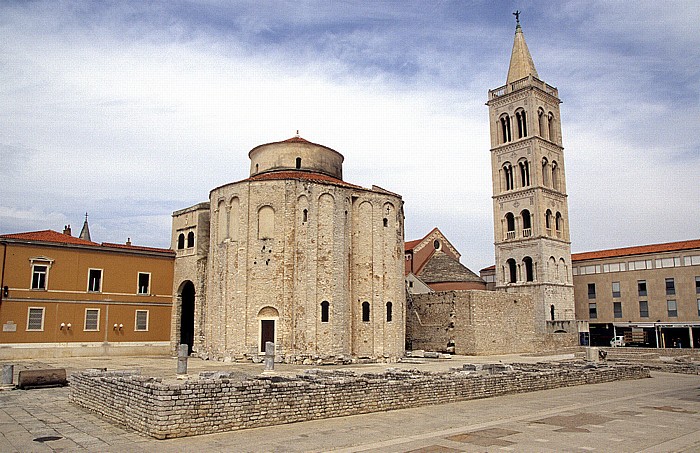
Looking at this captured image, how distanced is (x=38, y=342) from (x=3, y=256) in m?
5.04

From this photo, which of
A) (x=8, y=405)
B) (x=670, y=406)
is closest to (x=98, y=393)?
(x=8, y=405)

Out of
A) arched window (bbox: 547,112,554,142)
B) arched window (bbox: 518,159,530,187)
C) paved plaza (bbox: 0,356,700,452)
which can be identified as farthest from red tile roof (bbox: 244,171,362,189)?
arched window (bbox: 547,112,554,142)

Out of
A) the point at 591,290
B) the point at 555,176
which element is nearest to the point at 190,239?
the point at 555,176

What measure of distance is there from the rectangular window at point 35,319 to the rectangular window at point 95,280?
2.89 m

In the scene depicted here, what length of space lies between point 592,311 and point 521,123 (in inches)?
785

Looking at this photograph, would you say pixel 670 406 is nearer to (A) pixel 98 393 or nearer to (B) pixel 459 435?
(B) pixel 459 435

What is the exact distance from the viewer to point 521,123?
173 feet

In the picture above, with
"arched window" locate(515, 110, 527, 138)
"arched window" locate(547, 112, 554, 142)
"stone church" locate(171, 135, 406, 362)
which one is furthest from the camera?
"arched window" locate(547, 112, 554, 142)

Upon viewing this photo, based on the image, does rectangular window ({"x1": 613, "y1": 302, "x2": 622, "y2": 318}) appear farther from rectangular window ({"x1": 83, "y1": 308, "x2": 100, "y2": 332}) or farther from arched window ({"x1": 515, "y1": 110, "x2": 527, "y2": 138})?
rectangular window ({"x1": 83, "y1": 308, "x2": 100, "y2": 332})

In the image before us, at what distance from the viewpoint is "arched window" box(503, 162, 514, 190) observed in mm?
52906

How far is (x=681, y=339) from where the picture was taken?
4938 cm

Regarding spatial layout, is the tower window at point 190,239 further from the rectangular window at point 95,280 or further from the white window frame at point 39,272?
the white window frame at point 39,272

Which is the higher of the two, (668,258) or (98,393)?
(668,258)

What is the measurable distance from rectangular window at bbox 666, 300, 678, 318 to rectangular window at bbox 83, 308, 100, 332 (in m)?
46.7
